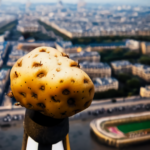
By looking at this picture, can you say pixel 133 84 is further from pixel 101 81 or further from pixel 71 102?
pixel 71 102

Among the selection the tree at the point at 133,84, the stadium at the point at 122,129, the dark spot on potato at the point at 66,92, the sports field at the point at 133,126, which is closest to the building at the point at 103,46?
the tree at the point at 133,84

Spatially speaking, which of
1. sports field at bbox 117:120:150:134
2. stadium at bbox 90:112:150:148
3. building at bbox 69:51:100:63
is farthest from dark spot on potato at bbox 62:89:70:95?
building at bbox 69:51:100:63

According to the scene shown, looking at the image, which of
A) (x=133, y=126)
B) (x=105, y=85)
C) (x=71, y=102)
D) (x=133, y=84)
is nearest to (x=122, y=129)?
(x=133, y=126)

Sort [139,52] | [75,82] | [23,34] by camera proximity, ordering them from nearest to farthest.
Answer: [75,82] < [139,52] < [23,34]

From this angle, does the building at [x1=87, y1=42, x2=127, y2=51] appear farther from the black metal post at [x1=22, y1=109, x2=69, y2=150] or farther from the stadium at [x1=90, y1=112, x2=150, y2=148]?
the black metal post at [x1=22, y1=109, x2=69, y2=150]

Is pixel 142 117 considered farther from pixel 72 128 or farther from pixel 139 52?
pixel 139 52

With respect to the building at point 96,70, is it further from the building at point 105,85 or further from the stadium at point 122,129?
the stadium at point 122,129

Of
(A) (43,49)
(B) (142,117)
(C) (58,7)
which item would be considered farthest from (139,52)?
(C) (58,7)
